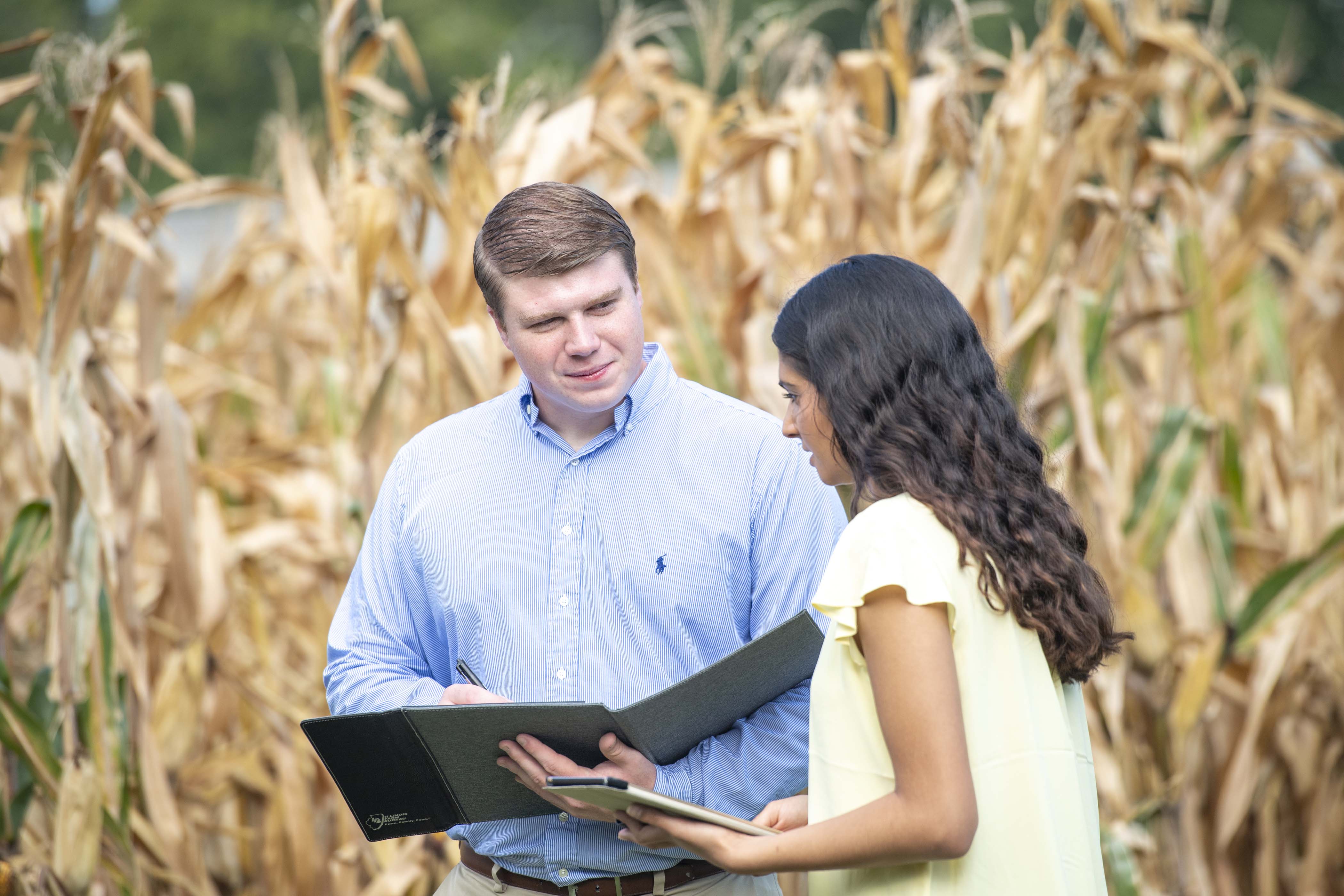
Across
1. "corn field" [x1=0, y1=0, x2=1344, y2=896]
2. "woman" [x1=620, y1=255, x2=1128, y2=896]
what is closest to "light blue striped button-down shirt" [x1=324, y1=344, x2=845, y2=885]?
"woman" [x1=620, y1=255, x2=1128, y2=896]

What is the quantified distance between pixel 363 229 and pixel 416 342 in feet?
1.78

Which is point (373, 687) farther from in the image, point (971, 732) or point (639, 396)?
point (971, 732)

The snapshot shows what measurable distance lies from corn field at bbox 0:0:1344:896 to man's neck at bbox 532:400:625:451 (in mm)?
620

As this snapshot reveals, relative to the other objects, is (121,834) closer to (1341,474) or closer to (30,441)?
(30,441)

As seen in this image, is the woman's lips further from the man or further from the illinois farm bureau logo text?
the illinois farm bureau logo text

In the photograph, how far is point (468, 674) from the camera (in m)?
1.58

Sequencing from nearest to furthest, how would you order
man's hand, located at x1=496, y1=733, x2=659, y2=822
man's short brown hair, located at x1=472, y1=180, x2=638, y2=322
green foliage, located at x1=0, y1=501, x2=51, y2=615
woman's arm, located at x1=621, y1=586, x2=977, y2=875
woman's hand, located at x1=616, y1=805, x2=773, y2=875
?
woman's arm, located at x1=621, y1=586, x2=977, y2=875 → woman's hand, located at x1=616, y1=805, x2=773, y2=875 → man's hand, located at x1=496, y1=733, x2=659, y2=822 → man's short brown hair, located at x1=472, y1=180, x2=638, y2=322 → green foliage, located at x1=0, y1=501, x2=51, y2=615

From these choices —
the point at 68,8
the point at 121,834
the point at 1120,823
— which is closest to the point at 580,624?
the point at 121,834

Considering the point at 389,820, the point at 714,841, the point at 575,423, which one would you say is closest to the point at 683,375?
the point at 575,423

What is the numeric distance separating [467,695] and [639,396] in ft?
1.53

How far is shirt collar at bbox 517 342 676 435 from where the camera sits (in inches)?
65.6

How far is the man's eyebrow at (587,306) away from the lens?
1568 mm

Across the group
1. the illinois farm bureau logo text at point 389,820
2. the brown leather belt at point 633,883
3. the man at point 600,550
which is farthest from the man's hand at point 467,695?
the brown leather belt at point 633,883

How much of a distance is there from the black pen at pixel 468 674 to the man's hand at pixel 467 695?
0.19 ft
